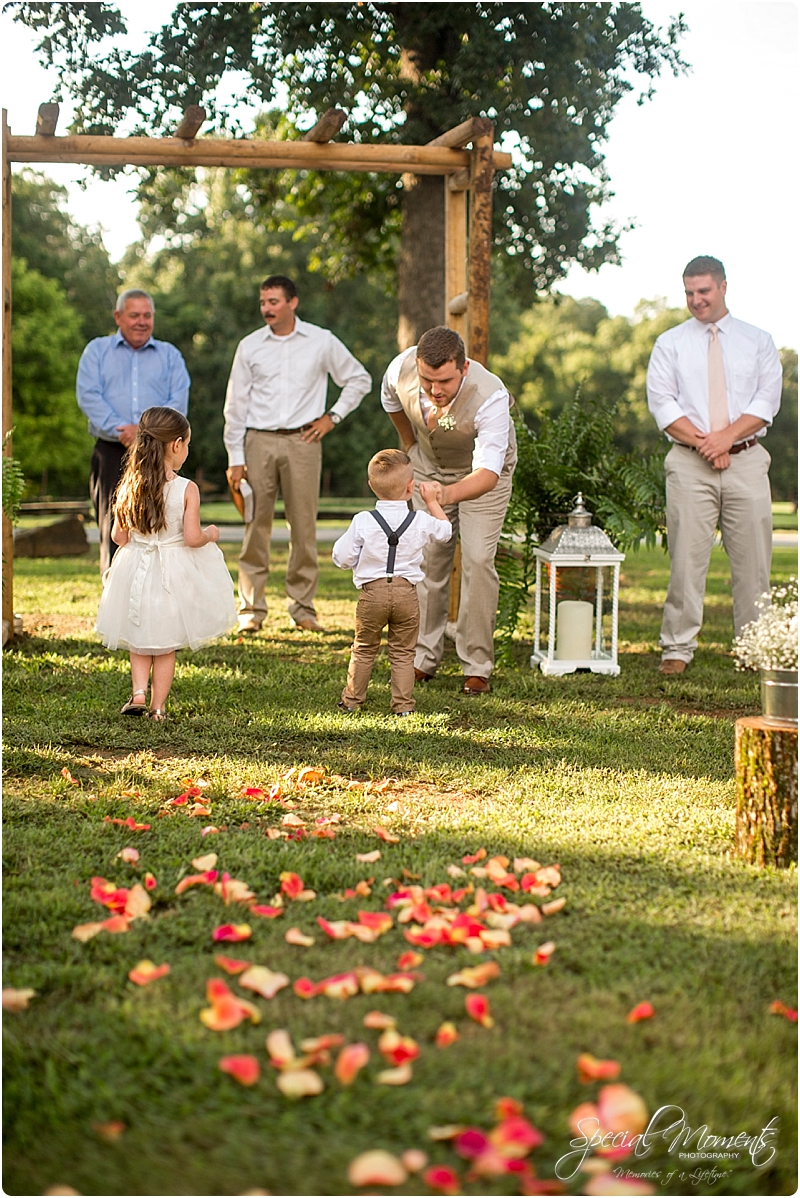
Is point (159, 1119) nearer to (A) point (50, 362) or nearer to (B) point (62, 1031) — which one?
(B) point (62, 1031)

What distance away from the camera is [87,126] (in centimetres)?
1005

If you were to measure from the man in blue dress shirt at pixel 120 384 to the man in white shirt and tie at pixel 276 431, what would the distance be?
0.50m

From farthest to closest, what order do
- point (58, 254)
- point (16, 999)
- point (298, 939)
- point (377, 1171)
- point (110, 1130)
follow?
point (58, 254) < point (298, 939) < point (16, 999) < point (110, 1130) < point (377, 1171)

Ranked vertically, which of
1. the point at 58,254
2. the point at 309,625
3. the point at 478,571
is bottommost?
the point at 309,625

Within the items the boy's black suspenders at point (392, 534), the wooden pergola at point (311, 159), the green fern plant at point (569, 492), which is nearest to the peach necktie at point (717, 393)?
the green fern plant at point (569, 492)

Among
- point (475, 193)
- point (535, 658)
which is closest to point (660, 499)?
point (535, 658)

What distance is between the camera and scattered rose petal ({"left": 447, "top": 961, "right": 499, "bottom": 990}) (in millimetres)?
2543

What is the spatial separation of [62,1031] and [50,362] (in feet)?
109

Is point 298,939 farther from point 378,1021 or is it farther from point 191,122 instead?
point 191,122

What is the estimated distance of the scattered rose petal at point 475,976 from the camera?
100 inches

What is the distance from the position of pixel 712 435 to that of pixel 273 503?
308cm

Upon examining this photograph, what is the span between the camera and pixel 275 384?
7.82 m

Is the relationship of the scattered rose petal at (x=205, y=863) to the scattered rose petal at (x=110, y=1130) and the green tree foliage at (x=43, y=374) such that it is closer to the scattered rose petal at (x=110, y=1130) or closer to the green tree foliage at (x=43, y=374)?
the scattered rose petal at (x=110, y=1130)

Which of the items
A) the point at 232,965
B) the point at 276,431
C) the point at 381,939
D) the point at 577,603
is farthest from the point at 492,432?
the point at 232,965
